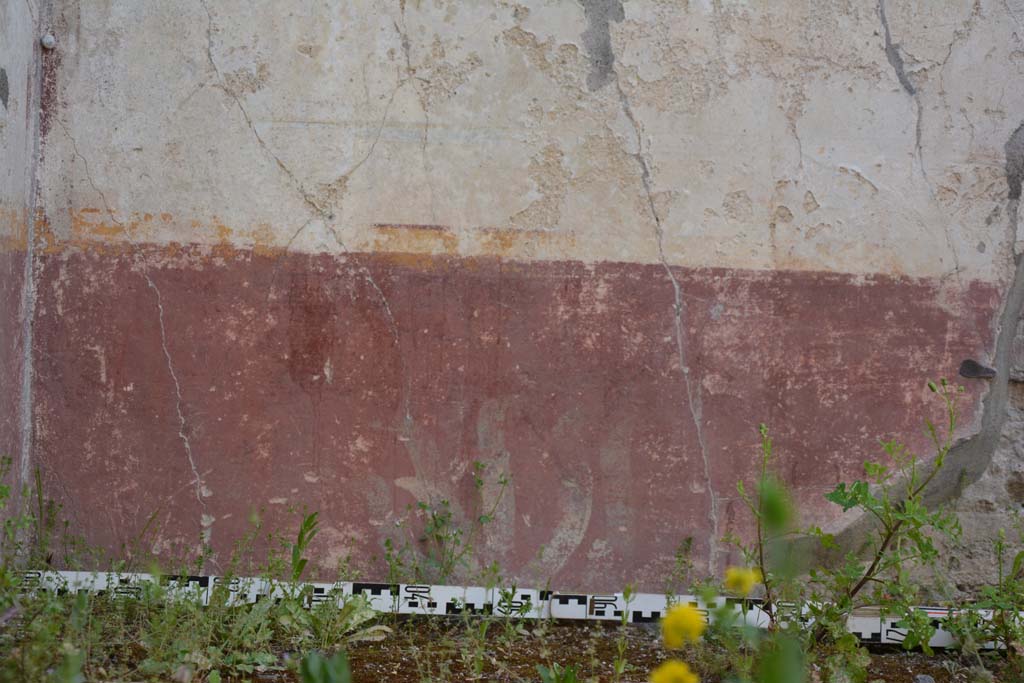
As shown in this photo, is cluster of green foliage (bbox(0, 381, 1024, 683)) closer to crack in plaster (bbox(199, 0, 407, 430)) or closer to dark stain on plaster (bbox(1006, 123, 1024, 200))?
crack in plaster (bbox(199, 0, 407, 430))

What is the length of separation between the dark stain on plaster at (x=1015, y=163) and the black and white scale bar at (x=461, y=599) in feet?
4.97

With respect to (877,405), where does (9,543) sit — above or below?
below

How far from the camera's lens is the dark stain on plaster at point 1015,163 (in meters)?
3.40

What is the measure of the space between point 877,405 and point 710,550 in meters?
0.80

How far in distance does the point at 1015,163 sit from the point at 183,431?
123 inches

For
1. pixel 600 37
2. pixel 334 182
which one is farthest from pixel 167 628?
pixel 600 37

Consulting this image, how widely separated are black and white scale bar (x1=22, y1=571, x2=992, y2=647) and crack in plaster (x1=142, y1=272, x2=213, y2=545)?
209mm

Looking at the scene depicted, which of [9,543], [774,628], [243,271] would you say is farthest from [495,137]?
[9,543]

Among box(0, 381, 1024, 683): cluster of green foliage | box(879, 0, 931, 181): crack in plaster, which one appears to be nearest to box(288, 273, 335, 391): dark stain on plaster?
box(0, 381, 1024, 683): cluster of green foliage

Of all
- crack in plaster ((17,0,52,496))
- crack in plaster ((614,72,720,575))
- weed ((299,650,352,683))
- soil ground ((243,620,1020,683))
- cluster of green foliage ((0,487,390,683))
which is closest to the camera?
weed ((299,650,352,683))

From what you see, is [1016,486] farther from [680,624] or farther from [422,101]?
[680,624]

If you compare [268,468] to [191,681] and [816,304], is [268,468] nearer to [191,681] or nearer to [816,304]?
[191,681]

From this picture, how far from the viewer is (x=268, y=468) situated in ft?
10.6

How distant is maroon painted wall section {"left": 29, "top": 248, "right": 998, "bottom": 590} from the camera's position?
3.18 m
